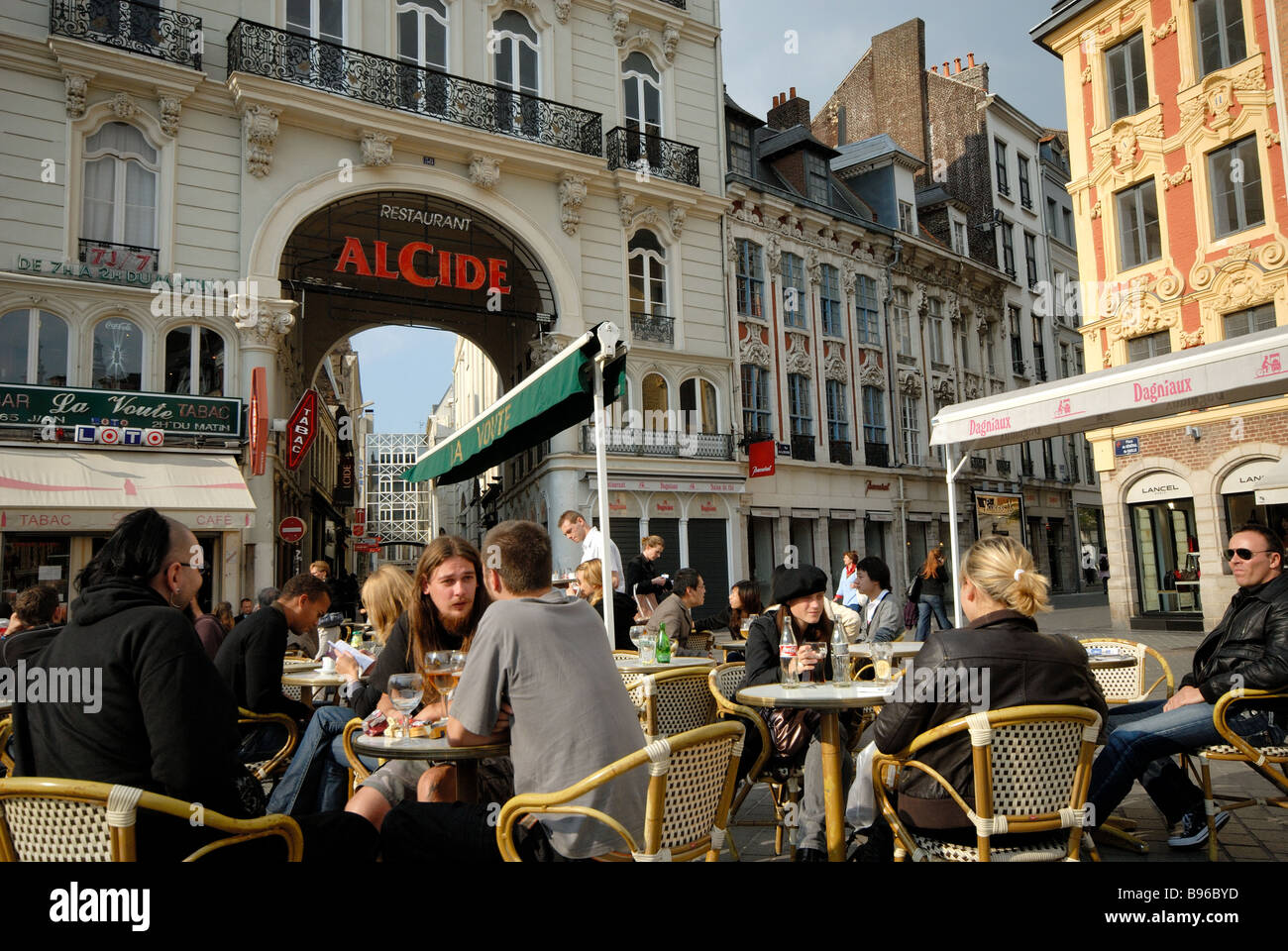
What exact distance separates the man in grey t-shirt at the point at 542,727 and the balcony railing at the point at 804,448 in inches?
901

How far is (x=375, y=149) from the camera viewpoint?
1756cm

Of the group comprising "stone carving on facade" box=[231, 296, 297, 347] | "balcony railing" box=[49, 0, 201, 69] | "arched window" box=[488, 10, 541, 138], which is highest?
"arched window" box=[488, 10, 541, 138]

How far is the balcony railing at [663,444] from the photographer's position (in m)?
20.7

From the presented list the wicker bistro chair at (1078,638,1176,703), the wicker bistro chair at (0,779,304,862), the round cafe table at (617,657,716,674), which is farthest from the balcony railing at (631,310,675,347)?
the wicker bistro chair at (0,779,304,862)

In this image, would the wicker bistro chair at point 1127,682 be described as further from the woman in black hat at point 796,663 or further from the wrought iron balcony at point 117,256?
the wrought iron balcony at point 117,256

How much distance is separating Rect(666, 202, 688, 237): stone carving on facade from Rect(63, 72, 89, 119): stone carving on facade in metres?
12.2

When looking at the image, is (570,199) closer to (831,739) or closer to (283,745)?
(283,745)

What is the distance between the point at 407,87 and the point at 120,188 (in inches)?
235

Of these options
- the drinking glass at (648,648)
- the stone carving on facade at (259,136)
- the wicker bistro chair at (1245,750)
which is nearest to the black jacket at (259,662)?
the drinking glass at (648,648)

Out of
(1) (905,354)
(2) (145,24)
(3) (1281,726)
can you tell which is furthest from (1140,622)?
(2) (145,24)

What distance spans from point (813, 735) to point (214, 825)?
9.70 ft

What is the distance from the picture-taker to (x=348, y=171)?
17.4 metres

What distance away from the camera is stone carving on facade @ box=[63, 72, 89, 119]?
49.3 ft

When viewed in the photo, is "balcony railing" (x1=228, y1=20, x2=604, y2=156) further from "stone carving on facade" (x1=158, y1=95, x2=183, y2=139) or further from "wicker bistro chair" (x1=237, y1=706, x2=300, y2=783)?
"wicker bistro chair" (x1=237, y1=706, x2=300, y2=783)
